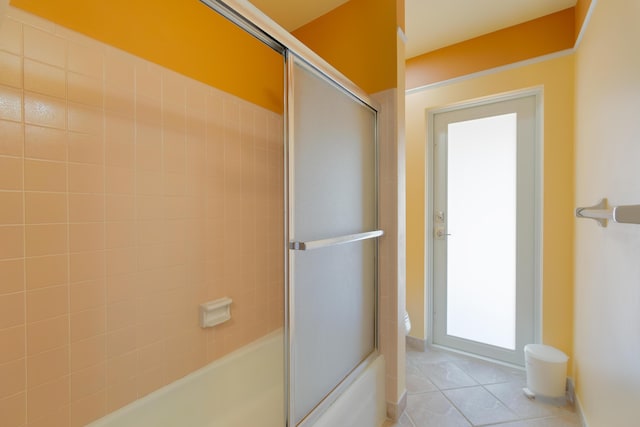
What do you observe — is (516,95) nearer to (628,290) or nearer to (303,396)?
(628,290)

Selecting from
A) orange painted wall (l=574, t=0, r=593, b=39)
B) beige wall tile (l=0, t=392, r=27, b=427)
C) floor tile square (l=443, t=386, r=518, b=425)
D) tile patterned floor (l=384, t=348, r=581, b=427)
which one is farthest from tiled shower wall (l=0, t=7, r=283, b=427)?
orange painted wall (l=574, t=0, r=593, b=39)

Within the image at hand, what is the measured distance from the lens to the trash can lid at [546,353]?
5.62ft

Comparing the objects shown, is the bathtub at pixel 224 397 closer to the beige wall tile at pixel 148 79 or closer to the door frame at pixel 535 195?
the beige wall tile at pixel 148 79

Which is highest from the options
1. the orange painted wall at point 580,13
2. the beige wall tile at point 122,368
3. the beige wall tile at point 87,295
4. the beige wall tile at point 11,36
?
the orange painted wall at point 580,13

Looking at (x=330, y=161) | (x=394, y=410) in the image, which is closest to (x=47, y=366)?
(x=330, y=161)

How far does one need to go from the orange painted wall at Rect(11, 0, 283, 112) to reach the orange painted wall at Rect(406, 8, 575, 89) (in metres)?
1.30

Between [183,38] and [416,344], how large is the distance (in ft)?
8.85

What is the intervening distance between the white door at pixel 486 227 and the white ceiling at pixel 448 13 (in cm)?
54

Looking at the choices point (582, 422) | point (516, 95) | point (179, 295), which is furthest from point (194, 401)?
point (516, 95)

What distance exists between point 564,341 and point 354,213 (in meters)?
1.76

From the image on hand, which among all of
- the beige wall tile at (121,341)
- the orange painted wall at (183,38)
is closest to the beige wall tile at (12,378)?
the beige wall tile at (121,341)

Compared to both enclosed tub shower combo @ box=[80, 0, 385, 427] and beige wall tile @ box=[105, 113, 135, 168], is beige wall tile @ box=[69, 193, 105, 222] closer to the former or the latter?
beige wall tile @ box=[105, 113, 135, 168]

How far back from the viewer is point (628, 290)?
101 centimetres

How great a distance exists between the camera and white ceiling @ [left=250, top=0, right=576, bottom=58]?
177cm
